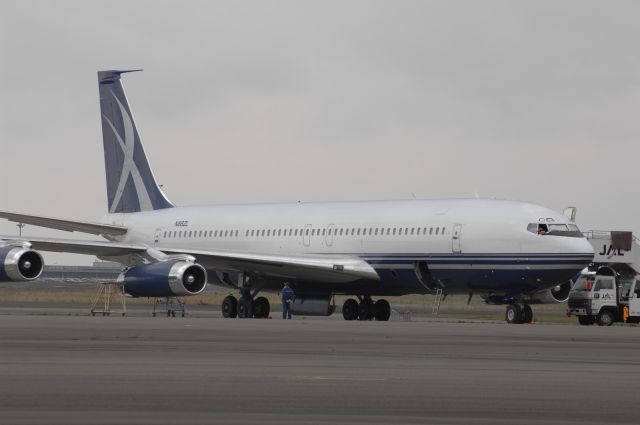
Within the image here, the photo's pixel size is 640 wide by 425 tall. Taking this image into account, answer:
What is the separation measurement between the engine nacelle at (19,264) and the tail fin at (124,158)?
11.1 metres

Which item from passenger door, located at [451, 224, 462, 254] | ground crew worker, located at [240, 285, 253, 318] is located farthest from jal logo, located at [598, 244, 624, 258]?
ground crew worker, located at [240, 285, 253, 318]

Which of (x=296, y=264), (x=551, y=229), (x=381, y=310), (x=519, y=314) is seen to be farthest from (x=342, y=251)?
(x=551, y=229)

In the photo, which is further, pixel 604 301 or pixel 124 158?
pixel 124 158

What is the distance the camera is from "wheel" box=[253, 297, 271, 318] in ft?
144

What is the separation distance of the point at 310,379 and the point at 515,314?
78.4ft

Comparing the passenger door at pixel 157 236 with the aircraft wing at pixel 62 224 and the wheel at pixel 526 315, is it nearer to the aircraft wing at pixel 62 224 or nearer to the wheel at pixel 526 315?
the aircraft wing at pixel 62 224

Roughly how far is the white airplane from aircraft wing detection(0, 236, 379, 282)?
45 millimetres

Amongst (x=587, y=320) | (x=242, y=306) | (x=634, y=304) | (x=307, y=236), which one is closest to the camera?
(x=634, y=304)

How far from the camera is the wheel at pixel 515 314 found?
38531 mm

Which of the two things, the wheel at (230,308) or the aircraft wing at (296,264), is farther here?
the wheel at (230,308)

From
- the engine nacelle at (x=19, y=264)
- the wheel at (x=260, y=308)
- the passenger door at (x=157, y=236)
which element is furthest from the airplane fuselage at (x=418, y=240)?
the engine nacelle at (x=19, y=264)

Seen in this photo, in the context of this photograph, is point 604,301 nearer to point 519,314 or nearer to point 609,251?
point 609,251

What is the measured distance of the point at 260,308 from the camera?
44062mm

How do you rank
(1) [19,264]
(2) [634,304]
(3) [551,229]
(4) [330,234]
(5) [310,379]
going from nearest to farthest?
1. (5) [310,379]
2. (3) [551,229]
3. (1) [19,264]
4. (2) [634,304]
5. (4) [330,234]
